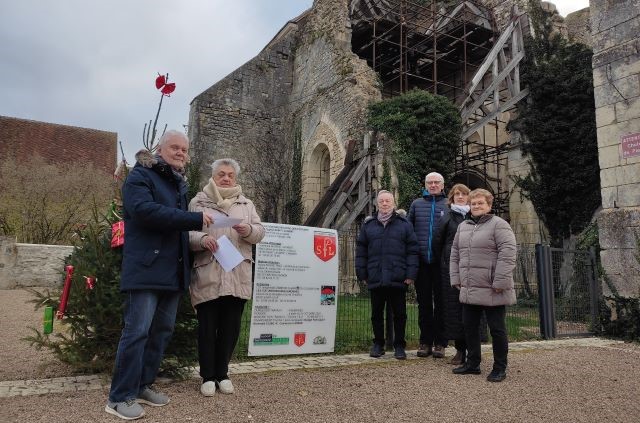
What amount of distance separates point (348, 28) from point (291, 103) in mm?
4186

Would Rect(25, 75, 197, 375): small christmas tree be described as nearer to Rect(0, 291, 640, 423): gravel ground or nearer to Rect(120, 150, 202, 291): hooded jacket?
Rect(0, 291, 640, 423): gravel ground

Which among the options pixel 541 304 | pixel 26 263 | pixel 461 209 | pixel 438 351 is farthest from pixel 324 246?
pixel 26 263

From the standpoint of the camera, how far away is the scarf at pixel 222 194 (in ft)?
12.6

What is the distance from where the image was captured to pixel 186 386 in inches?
157

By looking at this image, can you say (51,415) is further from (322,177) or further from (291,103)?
(291,103)

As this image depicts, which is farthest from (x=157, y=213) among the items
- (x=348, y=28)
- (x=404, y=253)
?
(x=348, y=28)

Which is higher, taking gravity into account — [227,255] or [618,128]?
[618,128]

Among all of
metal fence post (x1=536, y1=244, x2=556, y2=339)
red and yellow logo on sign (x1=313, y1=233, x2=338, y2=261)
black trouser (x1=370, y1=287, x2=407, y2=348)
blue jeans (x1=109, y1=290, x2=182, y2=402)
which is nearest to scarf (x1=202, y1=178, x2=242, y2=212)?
blue jeans (x1=109, y1=290, x2=182, y2=402)

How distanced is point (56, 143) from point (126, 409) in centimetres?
2511

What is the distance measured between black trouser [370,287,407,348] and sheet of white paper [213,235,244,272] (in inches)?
86.6

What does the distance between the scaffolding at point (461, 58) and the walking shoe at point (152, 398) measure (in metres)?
13.1

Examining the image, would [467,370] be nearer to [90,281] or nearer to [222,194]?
[222,194]

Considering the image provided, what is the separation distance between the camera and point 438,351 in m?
5.42

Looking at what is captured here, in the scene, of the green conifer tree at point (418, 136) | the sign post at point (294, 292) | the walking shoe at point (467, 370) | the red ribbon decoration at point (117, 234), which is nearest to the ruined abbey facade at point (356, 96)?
the green conifer tree at point (418, 136)
